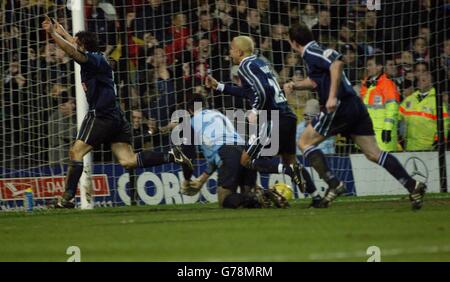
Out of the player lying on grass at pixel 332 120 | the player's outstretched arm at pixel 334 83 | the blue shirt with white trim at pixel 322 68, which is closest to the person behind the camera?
the player's outstretched arm at pixel 334 83

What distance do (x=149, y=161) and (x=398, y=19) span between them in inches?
227

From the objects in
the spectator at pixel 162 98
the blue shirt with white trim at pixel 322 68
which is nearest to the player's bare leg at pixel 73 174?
the blue shirt with white trim at pixel 322 68

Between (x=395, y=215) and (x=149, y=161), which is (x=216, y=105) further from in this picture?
(x=395, y=215)

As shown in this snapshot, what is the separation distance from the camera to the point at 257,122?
13078 mm

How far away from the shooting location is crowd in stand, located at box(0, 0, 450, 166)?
1686 cm

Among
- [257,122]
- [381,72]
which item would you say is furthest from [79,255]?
[381,72]

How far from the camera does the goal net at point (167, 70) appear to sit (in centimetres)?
1658

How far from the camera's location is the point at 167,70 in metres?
17.1

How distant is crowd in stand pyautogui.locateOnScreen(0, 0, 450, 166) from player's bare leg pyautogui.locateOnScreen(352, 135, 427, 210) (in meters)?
5.44

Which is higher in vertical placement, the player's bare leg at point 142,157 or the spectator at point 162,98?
the spectator at point 162,98

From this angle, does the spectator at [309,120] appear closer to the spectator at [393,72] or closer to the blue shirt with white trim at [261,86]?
the spectator at [393,72]

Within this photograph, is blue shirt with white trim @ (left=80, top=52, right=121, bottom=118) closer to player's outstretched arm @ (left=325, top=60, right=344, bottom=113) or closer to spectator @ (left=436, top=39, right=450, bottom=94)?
player's outstretched arm @ (left=325, top=60, right=344, bottom=113)

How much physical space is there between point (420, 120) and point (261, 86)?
565 centimetres

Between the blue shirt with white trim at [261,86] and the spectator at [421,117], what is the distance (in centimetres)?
514
